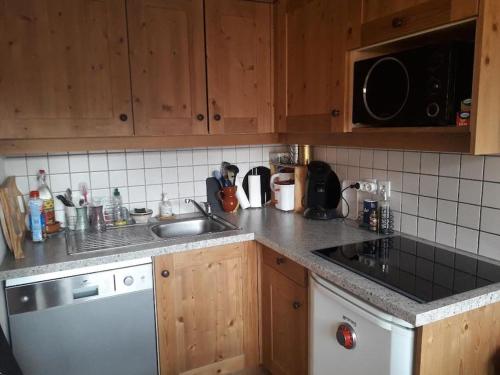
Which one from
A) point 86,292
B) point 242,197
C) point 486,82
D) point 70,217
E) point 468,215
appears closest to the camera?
point 486,82

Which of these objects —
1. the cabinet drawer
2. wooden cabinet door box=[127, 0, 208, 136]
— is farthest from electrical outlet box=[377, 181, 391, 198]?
wooden cabinet door box=[127, 0, 208, 136]

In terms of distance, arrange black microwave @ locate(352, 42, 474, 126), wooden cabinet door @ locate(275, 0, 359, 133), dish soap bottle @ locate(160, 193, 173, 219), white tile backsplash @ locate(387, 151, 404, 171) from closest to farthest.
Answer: black microwave @ locate(352, 42, 474, 126) < wooden cabinet door @ locate(275, 0, 359, 133) < white tile backsplash @ locate(387, 151, 404, 171) < dish soap bottle @ locate(160, 193, 173, 219)

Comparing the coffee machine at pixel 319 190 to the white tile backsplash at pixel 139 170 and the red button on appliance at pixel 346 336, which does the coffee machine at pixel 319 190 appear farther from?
the red button on appliance at pixel 346 336

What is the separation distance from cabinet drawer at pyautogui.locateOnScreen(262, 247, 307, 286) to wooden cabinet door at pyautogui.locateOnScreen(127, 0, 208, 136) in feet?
2.32

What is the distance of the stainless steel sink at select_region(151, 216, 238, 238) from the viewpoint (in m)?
2.16

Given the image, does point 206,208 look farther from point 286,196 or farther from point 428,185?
point 428,185

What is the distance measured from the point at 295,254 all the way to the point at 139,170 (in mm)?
1062

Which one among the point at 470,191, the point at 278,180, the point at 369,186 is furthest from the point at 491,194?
the point at 278,180

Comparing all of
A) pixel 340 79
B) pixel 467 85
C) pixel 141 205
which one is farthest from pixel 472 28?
pixel 141 205

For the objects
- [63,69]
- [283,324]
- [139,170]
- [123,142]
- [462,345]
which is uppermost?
[63,69]

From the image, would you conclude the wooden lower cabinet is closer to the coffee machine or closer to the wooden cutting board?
the coffee machine

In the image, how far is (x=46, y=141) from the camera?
1.71 m

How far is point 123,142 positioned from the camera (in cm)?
186

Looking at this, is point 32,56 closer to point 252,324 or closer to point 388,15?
point 388,15
